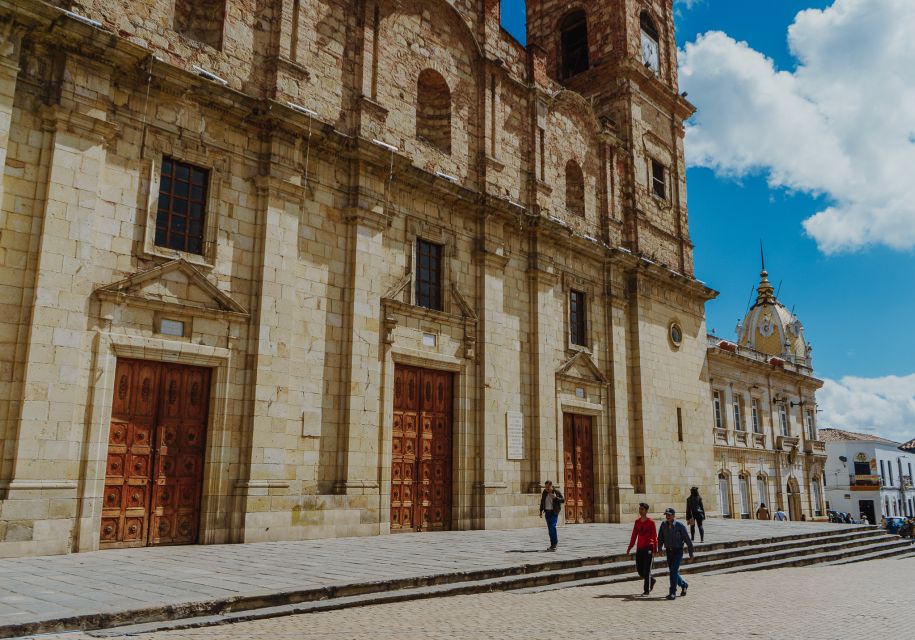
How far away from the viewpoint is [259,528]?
1373 centimetres

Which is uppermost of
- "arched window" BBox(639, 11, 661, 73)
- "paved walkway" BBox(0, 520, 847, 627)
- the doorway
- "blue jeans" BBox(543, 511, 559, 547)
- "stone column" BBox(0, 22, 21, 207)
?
"arched window" BBox(639, 11, 661, 73)

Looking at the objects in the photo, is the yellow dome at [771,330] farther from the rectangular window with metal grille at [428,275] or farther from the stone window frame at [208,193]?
the stone window frame at [208,193]

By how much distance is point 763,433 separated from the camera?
3903 centimetres

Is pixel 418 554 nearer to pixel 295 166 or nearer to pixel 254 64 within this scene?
pixel 295 166

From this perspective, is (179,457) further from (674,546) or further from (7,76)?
(674,546)

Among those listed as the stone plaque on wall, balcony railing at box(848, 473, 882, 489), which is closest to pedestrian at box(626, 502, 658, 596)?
Answer: the stone plaque on wall

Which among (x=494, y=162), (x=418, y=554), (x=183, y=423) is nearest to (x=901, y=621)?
(x=418, y=554)

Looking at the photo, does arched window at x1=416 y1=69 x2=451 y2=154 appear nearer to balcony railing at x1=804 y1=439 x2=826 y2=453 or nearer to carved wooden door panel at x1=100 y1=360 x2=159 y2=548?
carved wooden door panel at x1=100 y1=360 x2=159 y2=548

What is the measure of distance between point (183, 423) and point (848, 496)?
226 feet

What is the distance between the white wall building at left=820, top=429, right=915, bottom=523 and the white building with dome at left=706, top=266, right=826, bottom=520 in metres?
26.2

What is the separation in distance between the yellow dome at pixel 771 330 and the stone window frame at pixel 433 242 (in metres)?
40.3

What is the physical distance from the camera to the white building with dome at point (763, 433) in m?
35.5

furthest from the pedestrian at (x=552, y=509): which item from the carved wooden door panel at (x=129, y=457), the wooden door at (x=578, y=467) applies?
the carved wooden door panel at (x=129, y=457)

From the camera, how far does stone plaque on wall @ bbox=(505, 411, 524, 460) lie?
1950 centimetres
